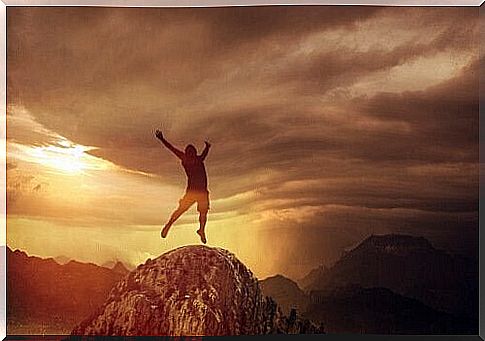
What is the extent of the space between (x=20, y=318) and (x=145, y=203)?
2.07 feet

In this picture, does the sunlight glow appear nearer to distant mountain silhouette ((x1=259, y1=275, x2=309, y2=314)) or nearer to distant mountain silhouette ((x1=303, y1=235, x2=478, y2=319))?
distant mountain silhouette ((x1=259, y1=275, x2=309, y2=314))

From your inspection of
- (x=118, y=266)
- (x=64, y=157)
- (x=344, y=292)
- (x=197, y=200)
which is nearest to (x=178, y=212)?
(x=197, y=200)

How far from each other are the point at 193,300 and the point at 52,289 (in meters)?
0.53

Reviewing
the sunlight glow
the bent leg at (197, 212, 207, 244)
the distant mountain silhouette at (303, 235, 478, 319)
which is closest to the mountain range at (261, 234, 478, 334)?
the distant mountain silhouette at (303, 235, 478, 319)

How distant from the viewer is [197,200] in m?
3.59

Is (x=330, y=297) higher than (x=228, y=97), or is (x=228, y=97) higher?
(x=228, y=97)

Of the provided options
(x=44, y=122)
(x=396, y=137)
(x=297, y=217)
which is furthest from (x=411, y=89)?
(x=44, y=122)

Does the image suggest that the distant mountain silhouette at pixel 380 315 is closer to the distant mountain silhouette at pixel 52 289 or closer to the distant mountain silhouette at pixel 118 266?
the distant mountain silhouette at pixel 118 266

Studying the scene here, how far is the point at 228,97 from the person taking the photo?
142 inches

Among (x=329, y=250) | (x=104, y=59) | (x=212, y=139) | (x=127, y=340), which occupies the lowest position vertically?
(x=127, y=340)

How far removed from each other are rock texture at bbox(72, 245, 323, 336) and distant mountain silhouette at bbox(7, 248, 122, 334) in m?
0.06

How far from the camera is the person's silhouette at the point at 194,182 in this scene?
3586mm

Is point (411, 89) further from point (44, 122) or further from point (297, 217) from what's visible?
point (44, 122)

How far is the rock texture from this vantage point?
11.7 ft
